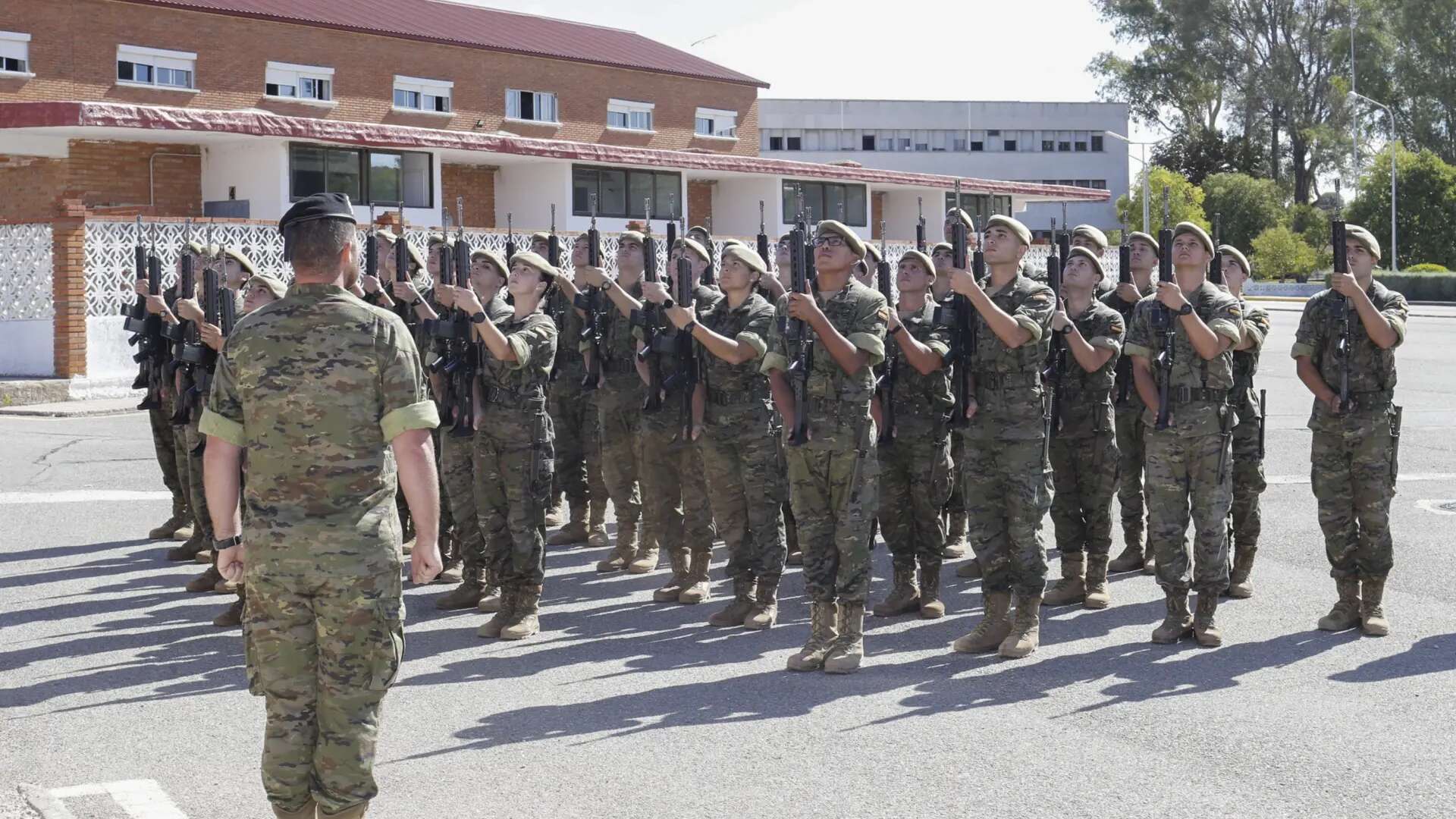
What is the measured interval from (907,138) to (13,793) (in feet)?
264

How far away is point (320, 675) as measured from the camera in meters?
4.84

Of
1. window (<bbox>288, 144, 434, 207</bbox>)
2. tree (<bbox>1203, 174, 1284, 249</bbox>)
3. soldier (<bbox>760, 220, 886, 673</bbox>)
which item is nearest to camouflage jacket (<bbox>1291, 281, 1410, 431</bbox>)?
soldier (<bbox>760, 220, 886, 673</bbox>)

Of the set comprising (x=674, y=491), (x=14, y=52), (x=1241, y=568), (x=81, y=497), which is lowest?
(x=1241, y=568)

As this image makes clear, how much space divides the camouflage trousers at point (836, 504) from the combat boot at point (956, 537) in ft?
10.5

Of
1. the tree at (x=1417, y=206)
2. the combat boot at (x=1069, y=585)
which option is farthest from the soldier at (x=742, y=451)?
the tree at (x=1417, y=206)

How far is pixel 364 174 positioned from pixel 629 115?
1488 centimetres

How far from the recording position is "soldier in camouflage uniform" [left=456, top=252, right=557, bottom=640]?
8430mm

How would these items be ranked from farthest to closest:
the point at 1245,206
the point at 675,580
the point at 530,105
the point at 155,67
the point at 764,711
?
1. the point at 1245,206
2. the point at 530,105
3. the point at 155,67
4. the point at 675,580
5. the point at 764,711

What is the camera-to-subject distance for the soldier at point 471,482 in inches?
339

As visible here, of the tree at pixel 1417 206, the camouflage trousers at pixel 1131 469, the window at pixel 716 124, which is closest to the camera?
the camouflage trousers at pixel 1131 469

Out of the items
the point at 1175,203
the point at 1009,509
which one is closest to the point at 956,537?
the point at 1009,509

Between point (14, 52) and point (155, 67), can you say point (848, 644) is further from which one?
point (155, 67)

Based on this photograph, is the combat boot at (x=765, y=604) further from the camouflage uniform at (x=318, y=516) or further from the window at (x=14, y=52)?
the window at (x=14, y=52)

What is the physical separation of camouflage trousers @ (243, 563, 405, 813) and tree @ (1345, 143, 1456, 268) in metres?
65.5
